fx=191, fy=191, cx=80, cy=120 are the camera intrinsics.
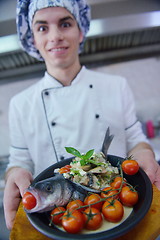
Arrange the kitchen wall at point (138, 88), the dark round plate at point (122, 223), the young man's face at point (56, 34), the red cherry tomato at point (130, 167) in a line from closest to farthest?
the dark round plate at point (122, 223)
the red cherry tomato at point (130, 167)
the young man's face at point (56, 34)
the kitchen wall at point (138, 88)

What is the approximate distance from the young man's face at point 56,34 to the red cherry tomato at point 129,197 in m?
0.73

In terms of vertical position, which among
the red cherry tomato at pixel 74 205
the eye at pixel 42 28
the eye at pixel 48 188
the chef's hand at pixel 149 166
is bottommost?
the chef's hand at pixel 149 166

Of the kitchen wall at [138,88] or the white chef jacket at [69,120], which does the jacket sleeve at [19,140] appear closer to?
the white chef jacket at [69,120]

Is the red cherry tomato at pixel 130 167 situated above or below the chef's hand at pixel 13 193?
above

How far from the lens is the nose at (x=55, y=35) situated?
947 millimetres

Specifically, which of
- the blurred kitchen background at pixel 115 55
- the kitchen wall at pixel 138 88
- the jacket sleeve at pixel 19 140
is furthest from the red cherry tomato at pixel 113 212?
the kitchen wall at pixel 138 88

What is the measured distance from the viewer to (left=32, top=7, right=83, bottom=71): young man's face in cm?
93

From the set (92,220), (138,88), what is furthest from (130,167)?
(138,88)

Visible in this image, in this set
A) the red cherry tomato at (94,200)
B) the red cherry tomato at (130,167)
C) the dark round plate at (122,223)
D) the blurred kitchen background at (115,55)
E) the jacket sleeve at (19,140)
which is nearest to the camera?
the dark round plate at (122,223)

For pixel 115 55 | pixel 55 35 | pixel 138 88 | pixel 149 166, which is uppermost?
pixel 55 35

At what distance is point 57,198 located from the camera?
0.59 m

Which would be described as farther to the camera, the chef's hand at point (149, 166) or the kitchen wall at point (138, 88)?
the kitchen wall at point (138, 88)

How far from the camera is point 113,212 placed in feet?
1.74

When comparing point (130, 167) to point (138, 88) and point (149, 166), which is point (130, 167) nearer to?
point (149, 166)
